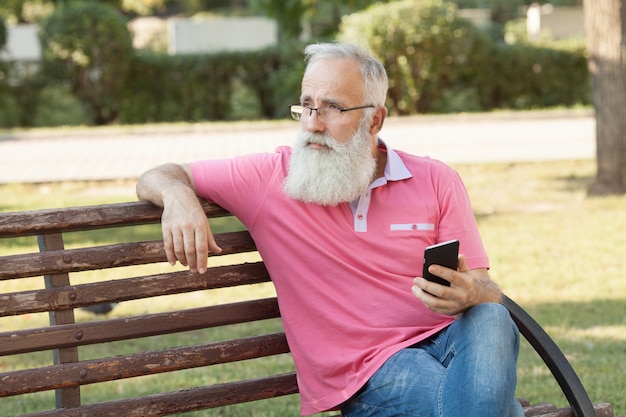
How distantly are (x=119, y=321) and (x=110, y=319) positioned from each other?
1.7 inches

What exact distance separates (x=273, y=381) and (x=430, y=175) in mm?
858

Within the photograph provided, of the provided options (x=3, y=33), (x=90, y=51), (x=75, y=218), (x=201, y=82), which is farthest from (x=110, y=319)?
(x=3, y=33)

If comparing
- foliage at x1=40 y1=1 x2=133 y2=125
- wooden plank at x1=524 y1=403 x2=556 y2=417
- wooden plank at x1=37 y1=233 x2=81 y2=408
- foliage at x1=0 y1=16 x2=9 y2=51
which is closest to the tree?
wooden plank at x1=524 y1=403 x2=556 y2=417

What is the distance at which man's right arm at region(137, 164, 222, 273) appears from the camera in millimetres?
3086

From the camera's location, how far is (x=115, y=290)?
3.21 metres

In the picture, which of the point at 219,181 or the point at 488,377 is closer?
the point at 488,377

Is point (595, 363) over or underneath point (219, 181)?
underneath

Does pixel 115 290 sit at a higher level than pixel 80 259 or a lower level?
lower

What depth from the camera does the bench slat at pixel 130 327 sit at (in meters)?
3.12

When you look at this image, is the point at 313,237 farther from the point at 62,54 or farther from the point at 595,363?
the point at 62,54

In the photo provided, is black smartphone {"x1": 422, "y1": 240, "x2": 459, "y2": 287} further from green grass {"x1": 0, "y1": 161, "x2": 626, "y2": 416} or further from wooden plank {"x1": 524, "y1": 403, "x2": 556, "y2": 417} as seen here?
green grass {"x1": 0, "y1": 161, "x2": 626, "y2": 416}

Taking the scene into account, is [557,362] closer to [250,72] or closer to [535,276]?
[535,276]

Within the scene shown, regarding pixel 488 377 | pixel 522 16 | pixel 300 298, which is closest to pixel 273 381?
pixel 300 298

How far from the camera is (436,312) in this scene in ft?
10.4
